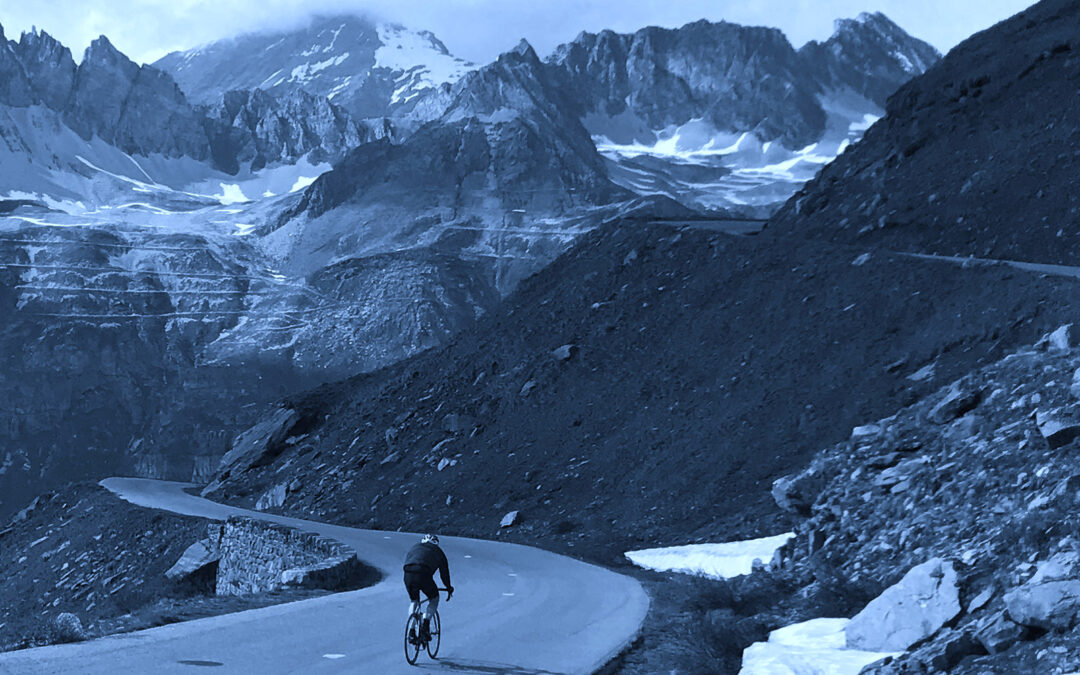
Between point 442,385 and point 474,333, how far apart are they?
594cm

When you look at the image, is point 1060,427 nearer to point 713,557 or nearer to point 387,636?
point 387,636

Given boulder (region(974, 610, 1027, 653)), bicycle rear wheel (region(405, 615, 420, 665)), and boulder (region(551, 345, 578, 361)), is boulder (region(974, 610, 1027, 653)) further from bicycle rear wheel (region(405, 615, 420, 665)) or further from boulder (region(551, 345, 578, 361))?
boulder (region(551, 345, 578, 361))

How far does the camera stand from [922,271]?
4181 centimetres

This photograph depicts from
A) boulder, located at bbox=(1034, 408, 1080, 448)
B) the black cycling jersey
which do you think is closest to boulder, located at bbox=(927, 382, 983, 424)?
boulder, located at bbox=(1034, 408, 1080, 448)

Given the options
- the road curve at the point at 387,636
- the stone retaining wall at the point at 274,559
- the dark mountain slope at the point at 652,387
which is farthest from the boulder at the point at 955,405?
the stone retaining wall at the point at 274,559

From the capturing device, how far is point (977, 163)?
5100 centimetres

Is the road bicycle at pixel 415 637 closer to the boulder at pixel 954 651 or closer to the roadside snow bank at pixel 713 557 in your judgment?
the boulder at pixel 954 651

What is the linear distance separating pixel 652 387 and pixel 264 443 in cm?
3191

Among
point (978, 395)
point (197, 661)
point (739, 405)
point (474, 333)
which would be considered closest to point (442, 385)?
point (474, 333)

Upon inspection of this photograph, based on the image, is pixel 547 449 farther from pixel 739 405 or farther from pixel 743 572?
pixel 743 572

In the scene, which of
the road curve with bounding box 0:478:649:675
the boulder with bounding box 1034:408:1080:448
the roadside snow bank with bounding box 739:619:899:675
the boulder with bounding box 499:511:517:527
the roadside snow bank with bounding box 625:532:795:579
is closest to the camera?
the roadside snow bank with bounding box 739:619:899:675

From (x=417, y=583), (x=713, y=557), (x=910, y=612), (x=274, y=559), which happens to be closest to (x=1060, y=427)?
(x=910, y=612)

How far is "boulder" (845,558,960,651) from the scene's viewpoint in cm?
1166

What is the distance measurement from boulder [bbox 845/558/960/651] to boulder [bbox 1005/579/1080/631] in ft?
4.71
